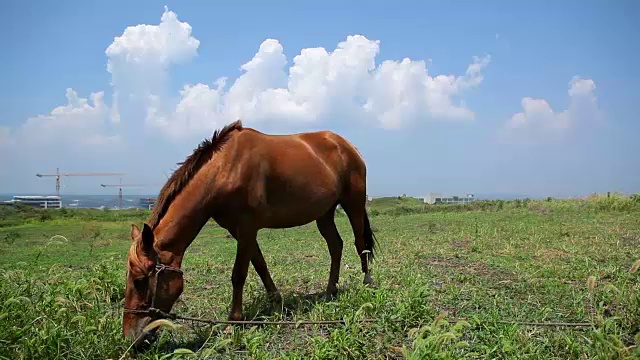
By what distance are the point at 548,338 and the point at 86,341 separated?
3612 millimetres

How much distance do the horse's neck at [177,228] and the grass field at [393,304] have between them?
0.69 meters

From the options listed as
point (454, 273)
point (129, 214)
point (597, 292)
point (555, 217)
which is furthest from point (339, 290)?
point (129, 214)

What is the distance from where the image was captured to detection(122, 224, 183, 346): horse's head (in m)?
3.92

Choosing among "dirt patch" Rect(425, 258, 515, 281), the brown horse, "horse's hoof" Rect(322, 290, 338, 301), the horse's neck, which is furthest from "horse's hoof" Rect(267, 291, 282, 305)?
"dirt patch" Rect(425, 258, 515, 281)

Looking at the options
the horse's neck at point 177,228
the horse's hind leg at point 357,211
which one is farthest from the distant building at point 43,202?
the horse's neck at point 177,228

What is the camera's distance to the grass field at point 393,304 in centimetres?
352

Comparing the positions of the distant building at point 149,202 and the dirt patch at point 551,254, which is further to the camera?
the dirt patch at point 551,254

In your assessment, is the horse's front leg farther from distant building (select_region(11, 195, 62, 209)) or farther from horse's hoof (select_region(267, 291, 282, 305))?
distant building (select_region(11, 195, 62, 209))

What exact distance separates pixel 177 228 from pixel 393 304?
2146mm

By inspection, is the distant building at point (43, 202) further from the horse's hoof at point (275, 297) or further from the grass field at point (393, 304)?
the horse's hoof at point (275, 297)

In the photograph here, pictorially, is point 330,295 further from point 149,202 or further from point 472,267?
point 149,202

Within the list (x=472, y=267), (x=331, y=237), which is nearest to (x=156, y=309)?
(x=331, y=237)

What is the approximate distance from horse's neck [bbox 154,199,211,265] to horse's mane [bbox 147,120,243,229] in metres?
0.07

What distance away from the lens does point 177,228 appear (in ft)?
14.4
